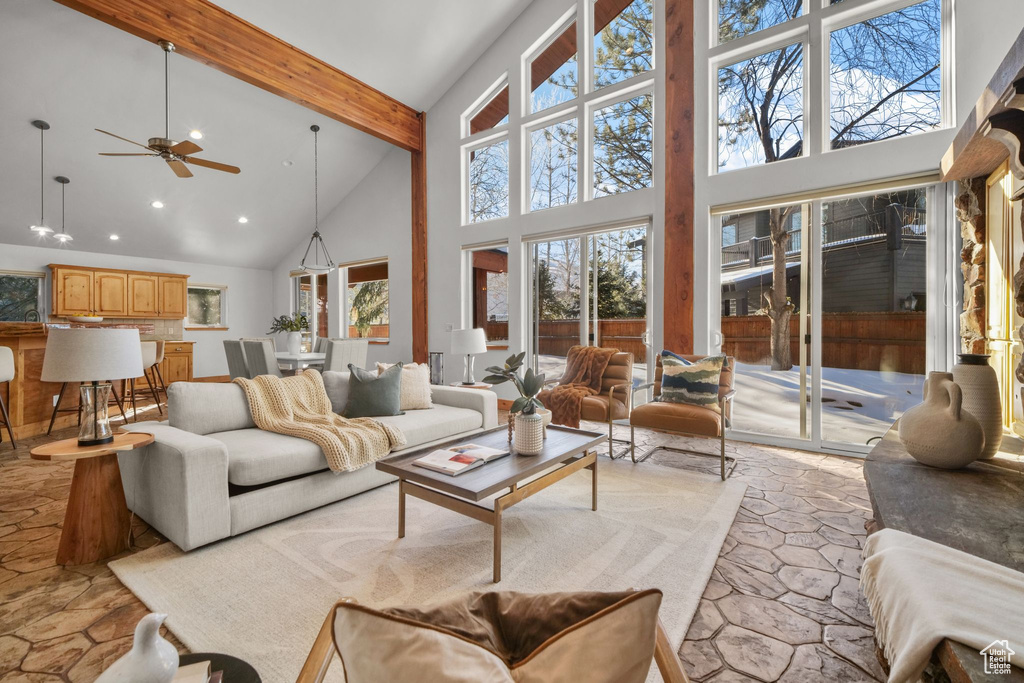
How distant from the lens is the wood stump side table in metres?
2.02

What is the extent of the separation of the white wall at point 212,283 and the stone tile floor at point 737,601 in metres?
5.77

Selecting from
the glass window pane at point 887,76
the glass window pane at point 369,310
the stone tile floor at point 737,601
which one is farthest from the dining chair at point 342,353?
the glass window pane at point 887,76

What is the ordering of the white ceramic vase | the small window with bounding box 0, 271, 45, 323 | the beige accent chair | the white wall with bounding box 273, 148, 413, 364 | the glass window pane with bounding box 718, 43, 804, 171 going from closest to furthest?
the beige accent chair < the white ceramic vase < the glass window pane with bounding box 718, 43, 804, 171 < the small window with bounding box 0, 271, 45, 323 < the white wall with bounding box 273, 148, 413, 364

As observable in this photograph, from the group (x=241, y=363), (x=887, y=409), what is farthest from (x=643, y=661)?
(x=241, y=363)

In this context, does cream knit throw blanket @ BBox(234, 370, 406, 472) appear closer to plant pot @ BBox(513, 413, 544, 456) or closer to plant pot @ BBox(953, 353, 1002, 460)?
plant pot @ BBox(513, 413, 544, 456)

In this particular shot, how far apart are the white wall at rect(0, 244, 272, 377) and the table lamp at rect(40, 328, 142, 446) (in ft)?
22.2

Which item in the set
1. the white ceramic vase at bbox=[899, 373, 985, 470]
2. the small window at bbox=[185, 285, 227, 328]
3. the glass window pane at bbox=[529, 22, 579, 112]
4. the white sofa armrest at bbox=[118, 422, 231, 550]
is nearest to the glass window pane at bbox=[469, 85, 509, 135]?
the glass window pane at bbox=[529, 22, 579, 112]

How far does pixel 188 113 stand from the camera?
17.5ft

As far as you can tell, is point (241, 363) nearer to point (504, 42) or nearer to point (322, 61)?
point (322, 61)

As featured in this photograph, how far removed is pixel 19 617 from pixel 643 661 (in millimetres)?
2329

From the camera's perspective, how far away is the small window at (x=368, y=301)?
287 inches

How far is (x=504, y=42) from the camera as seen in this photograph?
225 inches

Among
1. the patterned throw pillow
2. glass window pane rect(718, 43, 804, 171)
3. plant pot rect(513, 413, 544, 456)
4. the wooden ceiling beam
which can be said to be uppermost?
the wooden ceiling beam

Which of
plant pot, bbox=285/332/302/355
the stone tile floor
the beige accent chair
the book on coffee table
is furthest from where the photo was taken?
plant pot, bbox=285/332/302/355
